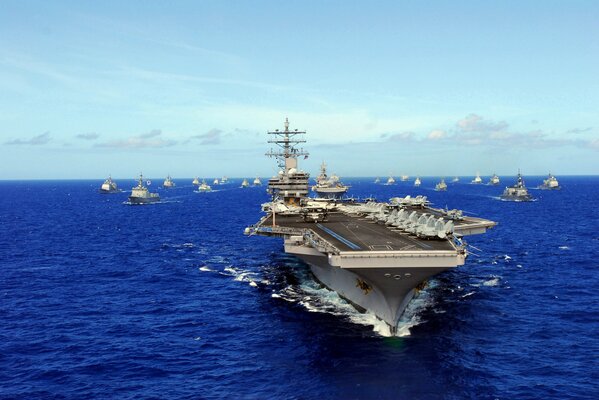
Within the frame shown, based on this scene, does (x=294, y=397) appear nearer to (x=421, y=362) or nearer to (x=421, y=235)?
(x=421, y=362)

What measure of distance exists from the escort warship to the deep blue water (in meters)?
1.66

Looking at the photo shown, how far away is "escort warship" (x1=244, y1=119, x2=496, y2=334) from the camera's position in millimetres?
27047

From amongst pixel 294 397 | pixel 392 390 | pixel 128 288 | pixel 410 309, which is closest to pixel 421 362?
pixel 392 390

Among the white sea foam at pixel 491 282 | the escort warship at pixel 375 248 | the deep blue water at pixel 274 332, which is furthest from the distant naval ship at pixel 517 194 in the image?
the white sea foam at pixel 491 282

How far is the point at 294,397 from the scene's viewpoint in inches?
819

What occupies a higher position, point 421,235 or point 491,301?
point 421,235

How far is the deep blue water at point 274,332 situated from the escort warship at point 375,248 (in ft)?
5.46

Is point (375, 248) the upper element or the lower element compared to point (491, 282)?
upper

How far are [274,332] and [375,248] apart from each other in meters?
8.38

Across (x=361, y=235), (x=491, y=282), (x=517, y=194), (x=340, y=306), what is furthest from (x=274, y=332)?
(x=517, y=194)

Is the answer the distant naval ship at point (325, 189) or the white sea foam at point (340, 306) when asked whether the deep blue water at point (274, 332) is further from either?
the distant naval ship at point (325, 189)

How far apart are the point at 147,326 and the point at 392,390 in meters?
17.1

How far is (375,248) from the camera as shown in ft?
103

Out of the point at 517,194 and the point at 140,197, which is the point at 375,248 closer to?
the point at 140,197
